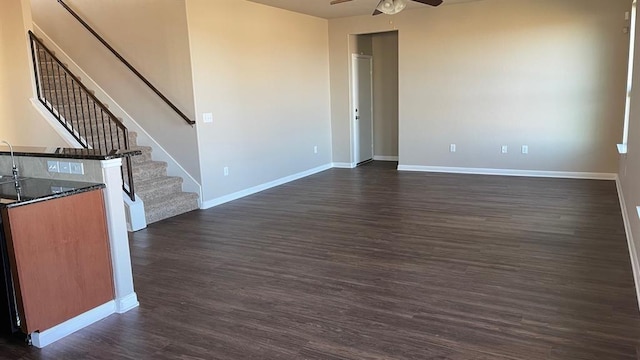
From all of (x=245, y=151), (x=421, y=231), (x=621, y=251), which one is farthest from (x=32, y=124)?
(x=621, y=251)

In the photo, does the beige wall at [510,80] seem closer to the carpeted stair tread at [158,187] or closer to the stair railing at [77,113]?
the carpeted stair tread at [158,187]

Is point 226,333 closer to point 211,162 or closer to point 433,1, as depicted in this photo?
point 211,162

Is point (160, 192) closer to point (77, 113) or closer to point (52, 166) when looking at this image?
point (77, 113)

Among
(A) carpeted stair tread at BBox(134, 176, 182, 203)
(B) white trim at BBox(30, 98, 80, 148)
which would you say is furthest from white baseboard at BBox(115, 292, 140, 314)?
(B) white trim at BBox(30, 98, 80, 148)

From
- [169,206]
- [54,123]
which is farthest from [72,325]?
[54,123]

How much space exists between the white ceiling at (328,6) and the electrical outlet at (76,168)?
172 inches

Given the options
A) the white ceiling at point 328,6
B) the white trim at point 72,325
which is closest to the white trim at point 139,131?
the white ceiling at point 328,6

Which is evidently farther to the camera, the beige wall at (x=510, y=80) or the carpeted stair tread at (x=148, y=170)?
the beige wall at (x=510, y=80)

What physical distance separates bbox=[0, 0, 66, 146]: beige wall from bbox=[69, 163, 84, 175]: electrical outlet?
252 centimetres

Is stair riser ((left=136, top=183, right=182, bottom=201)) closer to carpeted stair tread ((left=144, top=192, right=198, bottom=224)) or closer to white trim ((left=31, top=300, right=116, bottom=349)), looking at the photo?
carpeted stair tread ((left=144, top=192, right=198, bottom=224))

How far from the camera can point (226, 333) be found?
2.80 meters

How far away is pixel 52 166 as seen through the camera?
10.5ft

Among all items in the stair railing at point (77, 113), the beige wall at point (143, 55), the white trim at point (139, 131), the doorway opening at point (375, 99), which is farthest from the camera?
the doorway opening at point (375, 99)

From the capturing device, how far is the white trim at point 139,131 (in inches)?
240
